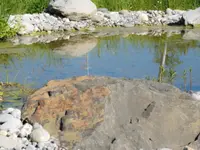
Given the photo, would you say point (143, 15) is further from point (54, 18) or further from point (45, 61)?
point (45, 61)

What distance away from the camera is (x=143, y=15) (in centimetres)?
1389

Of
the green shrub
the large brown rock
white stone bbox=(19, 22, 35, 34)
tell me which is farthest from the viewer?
white stone bbox=(19, 22, 35, 34)

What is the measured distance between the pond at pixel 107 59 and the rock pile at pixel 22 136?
2.31 metres

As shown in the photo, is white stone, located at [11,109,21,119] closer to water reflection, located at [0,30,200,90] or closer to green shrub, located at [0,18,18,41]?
water reflection, located at [0,30,200,90]

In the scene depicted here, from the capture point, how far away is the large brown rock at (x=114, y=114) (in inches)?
142

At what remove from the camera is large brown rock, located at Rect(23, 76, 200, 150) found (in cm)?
361

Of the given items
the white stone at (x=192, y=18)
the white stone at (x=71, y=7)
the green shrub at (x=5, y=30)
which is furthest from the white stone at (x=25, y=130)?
the white stone at (x=192, y=18)

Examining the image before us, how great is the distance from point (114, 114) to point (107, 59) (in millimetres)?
4575

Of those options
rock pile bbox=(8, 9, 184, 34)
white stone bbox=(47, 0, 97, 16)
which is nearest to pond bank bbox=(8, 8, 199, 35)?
rock pile bbox=(8, 9, 184, 34)

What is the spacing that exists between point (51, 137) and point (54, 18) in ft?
30.1

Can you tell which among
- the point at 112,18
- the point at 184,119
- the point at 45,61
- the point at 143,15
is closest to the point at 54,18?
the point at 112,18

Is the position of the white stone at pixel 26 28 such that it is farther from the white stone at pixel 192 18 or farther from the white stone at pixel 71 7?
the white stone at pixel 192 18

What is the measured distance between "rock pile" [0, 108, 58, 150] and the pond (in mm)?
2309

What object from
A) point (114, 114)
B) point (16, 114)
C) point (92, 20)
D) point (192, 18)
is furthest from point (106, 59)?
point (192, 18)
